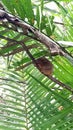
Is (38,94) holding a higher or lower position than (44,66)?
higher

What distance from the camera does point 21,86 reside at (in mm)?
1216

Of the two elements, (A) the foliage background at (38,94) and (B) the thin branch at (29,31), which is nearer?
(B) the thin branch at (29,31)

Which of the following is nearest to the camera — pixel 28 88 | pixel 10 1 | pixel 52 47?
pixel 52 47

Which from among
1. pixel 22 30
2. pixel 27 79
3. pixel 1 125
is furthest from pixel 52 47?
pixel 27 79

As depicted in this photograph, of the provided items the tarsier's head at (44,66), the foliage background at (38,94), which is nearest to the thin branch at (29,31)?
the tarsier's head at (44,66)

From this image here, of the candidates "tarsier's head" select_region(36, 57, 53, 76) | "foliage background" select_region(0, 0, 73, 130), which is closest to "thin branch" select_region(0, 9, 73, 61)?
"tarsier's head" select_region(36, 57, 53, 76)

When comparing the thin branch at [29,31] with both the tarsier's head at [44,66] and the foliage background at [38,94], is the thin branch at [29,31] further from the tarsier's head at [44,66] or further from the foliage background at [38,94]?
the foliage background at [38,94]

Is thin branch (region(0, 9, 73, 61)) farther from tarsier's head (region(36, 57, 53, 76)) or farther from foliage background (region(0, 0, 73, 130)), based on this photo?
foliage background (region(0, 0, 73, 130))

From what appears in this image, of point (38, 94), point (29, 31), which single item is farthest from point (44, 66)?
point (38, 94)

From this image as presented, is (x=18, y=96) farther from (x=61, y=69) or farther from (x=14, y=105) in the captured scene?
(x=61, y=69)

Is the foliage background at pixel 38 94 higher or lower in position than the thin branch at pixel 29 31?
higher

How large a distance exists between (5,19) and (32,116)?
0.68m

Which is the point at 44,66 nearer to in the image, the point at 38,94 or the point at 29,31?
the point at 29,31

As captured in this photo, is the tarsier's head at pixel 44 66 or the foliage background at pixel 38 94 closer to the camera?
the tarsier's head at pixel 44 66
